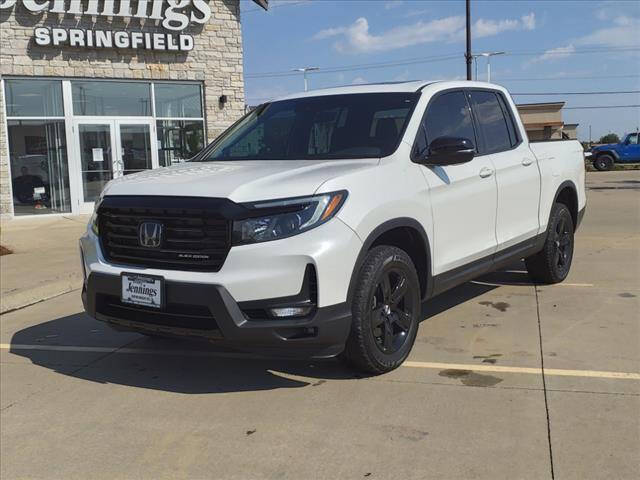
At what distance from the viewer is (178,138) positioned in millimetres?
16766

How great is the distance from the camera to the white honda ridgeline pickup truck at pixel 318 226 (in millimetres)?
3605

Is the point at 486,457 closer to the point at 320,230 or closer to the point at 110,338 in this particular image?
the point at 320,230

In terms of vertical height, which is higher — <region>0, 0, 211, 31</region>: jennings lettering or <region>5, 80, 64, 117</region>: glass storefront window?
<region>0, 0, 211, 31</region>: jennings lettering

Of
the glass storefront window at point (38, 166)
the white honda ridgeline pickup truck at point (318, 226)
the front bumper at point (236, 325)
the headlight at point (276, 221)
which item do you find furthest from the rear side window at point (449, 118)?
the glass storefront window at point (38, 166)

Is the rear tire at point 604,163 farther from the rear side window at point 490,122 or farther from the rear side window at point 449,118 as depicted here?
the rear side window at point 449,118

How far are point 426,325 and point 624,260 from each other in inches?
155

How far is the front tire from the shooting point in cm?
388

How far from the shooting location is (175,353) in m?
5.03

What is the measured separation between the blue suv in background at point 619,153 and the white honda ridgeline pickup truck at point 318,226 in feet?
103

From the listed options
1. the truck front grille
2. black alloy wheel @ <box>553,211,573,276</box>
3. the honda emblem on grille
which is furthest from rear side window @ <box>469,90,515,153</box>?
the honda emblem on grille

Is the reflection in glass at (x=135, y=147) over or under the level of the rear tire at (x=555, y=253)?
over

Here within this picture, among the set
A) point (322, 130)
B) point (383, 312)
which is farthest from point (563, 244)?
point (383, 312)

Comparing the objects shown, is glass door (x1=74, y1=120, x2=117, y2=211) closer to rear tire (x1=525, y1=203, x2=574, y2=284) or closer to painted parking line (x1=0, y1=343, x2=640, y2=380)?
painted parking line (x1=0, y1=343, x2=640, y2=380)

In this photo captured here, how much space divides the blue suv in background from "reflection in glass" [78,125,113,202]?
26.6 m
